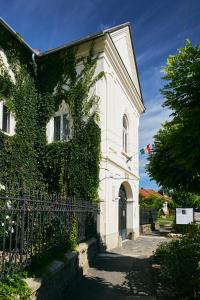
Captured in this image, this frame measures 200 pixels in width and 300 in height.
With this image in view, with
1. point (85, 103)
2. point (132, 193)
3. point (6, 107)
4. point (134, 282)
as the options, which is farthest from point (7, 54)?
point (132, 193)

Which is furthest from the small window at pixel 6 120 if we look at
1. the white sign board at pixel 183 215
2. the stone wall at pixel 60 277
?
the white sign board at pixel 183 215

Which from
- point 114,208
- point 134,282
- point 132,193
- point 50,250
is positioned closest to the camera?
point 50,250

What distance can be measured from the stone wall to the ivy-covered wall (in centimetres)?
438

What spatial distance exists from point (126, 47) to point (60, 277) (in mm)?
16099

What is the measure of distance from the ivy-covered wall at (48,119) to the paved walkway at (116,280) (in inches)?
117

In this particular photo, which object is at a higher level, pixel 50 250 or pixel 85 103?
pixel 85 103

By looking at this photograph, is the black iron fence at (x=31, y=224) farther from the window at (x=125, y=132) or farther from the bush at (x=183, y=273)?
the window at (x=125, y=132)

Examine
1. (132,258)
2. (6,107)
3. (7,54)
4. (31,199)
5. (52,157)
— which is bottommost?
(132,258)

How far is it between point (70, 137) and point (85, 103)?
1614 mm

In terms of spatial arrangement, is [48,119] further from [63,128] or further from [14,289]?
[14,289]

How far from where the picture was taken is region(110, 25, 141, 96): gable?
723 inches

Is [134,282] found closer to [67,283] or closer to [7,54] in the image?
[67,283]

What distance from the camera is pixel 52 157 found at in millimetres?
14719

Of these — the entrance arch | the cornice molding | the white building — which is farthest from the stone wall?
the entrance arch
